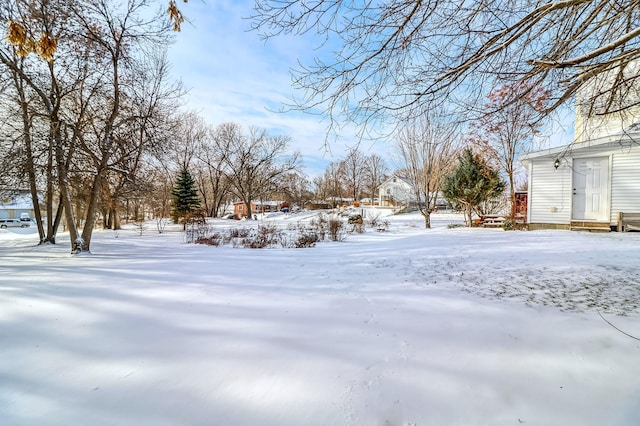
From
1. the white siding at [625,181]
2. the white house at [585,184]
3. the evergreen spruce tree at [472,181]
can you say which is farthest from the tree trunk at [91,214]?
the white siding at [625,181]

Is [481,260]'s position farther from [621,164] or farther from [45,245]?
[45,245]

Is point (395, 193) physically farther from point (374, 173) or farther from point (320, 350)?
point (320, 350)

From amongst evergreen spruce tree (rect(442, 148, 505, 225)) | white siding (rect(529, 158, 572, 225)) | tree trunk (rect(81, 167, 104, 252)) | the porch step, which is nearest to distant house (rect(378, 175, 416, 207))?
evergreen spruce tree (rect(442, 148, 505, 225))

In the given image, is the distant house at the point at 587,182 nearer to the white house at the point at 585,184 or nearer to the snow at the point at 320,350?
the white house at the point at 585,184

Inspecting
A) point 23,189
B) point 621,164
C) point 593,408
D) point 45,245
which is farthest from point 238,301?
point 621,164

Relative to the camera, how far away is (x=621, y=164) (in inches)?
330

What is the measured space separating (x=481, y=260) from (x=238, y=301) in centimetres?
425

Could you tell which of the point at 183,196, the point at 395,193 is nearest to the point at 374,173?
the point at 395,193

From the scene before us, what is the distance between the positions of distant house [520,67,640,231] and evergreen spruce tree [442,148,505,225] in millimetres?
2717

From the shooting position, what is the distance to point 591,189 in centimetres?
893

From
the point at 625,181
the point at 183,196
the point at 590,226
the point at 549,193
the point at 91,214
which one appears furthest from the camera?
the point at 183,196

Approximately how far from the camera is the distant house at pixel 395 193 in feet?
132

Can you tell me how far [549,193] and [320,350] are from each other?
1117 cm

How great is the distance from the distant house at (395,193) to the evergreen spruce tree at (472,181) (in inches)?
1026
